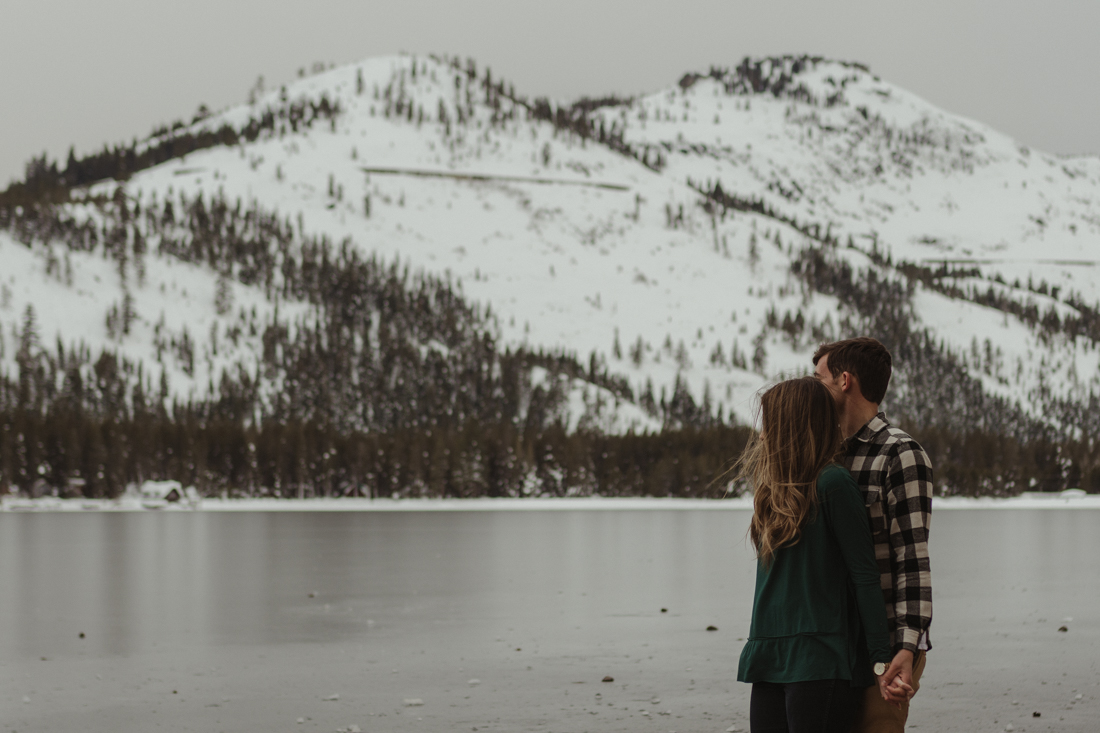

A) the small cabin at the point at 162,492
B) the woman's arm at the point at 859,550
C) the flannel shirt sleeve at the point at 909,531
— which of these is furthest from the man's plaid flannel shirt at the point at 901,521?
the small cabin at the point at 162,492

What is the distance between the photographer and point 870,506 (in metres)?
7.72

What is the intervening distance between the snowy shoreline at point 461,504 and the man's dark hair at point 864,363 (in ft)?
412

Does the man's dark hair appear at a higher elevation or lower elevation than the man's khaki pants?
higher

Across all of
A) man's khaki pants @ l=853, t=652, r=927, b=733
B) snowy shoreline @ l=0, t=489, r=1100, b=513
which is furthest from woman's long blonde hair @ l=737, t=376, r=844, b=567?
snowy shoreline @ l=0, t=489, r=1100, b=513

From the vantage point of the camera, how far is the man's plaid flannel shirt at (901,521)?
7.58 meters

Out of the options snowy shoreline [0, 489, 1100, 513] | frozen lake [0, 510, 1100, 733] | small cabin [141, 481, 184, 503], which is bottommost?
snowy shoreline [0, 489, 1100, 513]

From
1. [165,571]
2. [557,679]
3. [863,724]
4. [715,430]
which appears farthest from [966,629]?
[715,430]

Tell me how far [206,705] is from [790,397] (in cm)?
1254

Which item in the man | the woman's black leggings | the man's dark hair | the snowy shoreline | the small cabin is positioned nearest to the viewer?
the woman's black leggings

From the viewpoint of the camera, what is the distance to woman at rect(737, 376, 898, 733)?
7367 mm

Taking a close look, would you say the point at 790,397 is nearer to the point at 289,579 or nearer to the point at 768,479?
the point at 768,479

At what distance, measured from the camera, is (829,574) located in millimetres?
7480

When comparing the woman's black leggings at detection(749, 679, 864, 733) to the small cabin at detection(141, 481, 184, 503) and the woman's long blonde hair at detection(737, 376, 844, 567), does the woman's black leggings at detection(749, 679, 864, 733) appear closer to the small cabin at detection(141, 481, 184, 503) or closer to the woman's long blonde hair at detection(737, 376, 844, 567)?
the woman's long blonde hair at detection(737, 376, 844, 567)

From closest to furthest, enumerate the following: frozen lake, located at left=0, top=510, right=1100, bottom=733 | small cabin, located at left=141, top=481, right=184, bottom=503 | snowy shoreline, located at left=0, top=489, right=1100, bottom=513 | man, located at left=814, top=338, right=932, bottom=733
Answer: man, located at left=814, top=338, right=932, bottom=733
frozen lake, located at left=0, top=510, right=1100, bottom=733
snowy shoreline, located at left=0, top=489, right=1100, bottom=513
small cabin, located at left=141, top=481, right=184, bottom=503
